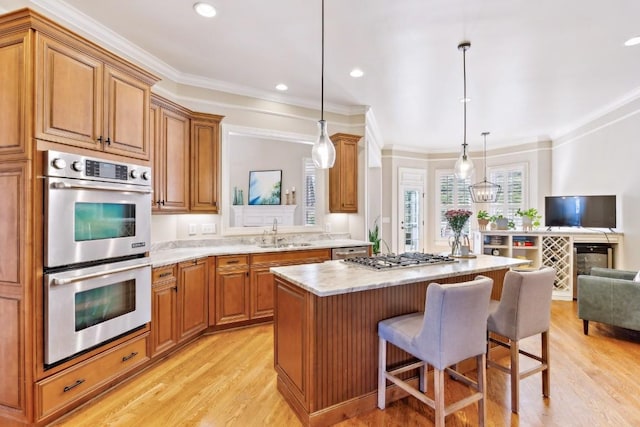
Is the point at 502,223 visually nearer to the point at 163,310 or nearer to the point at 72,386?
the point at 163,310

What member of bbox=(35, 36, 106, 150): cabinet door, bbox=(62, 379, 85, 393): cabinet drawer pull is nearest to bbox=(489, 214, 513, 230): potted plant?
bbox=(35, 36, 106, 150): cabinet door

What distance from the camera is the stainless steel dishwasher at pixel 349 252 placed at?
3.99 m

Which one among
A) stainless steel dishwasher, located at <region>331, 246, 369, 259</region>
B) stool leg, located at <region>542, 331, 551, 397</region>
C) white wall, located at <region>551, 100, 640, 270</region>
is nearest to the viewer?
stool leg, located at <region>542, 331, 551, 397</region>

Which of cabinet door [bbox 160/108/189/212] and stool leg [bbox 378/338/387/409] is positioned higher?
cabinet door [bbox 160/108/189/212]

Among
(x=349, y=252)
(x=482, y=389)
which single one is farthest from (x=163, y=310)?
(x=482, y=389)

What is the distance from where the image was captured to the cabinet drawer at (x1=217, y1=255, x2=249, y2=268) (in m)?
3.36

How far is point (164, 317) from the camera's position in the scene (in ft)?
9.07

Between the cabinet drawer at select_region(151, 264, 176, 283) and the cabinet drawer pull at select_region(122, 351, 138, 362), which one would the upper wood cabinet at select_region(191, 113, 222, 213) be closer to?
the cabinet drawer at select_region(151, 264, 176, 283)

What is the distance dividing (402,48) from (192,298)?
3201mm

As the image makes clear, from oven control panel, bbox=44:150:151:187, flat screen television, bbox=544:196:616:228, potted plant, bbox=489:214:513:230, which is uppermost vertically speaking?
oven control panel, bbox=44:150:151:187

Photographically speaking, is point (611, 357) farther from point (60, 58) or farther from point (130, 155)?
point (60, 58)

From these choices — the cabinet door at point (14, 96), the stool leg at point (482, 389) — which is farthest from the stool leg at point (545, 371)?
the cabinet door at point (14, 96)

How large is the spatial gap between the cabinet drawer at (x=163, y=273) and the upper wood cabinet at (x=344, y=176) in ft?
7.62

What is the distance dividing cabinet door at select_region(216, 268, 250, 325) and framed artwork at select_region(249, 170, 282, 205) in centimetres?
128
